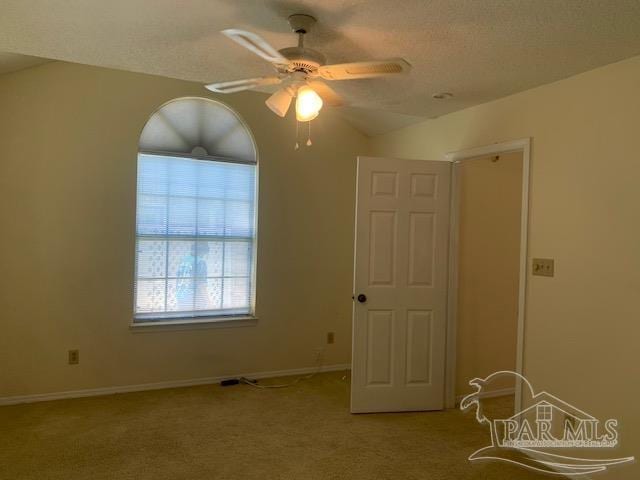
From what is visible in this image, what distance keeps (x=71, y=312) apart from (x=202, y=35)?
2571 millimetres

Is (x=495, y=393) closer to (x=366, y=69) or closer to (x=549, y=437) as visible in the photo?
(x=549, y=437)

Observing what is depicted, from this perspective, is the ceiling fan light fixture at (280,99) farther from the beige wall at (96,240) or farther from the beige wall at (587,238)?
the beige wall at (96,240)

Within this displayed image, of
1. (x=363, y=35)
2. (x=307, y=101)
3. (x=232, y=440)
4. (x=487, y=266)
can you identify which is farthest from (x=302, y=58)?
(x=487, y=266)

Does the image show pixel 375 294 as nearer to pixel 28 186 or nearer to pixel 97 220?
pixel 97 220

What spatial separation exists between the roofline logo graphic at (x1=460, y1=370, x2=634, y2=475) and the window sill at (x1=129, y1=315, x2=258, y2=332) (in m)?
2.31

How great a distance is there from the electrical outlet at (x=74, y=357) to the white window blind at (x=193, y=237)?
1.77ft

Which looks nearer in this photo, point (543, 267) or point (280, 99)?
point (280, 99)

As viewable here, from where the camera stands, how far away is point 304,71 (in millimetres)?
2020

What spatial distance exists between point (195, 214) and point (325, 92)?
2.17 m

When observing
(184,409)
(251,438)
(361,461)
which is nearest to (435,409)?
(361,461)

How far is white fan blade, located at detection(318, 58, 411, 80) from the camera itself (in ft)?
5.89

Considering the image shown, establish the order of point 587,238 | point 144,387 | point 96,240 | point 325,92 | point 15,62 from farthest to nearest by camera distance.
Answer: point 144,387
point 96,240
point 15,62
point 587,238
point 325,92

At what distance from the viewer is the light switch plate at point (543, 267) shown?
2.75m

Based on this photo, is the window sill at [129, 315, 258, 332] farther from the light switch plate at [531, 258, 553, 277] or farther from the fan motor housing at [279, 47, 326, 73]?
the fan motor housing at [279, 47, 326, 73]
